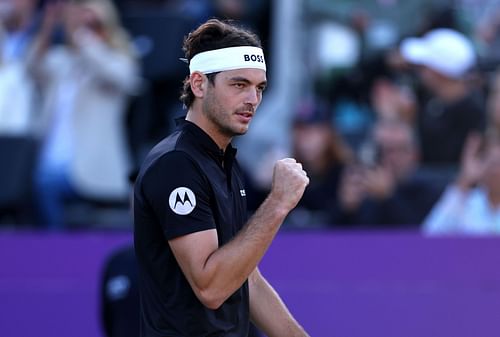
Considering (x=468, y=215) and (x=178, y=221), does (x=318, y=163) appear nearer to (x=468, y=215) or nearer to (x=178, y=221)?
(x=468, y=215)

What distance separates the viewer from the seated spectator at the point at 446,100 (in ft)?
27.1

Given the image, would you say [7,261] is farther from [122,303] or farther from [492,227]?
[492,227]

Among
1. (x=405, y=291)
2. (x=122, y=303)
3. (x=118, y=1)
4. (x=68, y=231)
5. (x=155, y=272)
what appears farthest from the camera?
(x=118, y=1)

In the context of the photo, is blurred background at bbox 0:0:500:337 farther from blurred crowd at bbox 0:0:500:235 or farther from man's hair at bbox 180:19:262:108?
man's hair at bbox 180:19:262:108

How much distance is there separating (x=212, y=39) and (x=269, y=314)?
3.42ft

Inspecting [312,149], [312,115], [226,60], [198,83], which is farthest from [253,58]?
[312,115]

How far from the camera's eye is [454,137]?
328 inches

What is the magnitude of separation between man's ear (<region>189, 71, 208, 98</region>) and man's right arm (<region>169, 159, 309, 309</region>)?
1.58ft

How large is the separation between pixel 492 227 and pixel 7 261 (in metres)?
3.16

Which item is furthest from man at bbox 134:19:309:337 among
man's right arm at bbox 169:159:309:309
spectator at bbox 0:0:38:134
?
spectator at bbox 0:0:38:134

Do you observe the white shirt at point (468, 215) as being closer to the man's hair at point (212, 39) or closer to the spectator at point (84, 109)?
the spectator at point (84, 109)

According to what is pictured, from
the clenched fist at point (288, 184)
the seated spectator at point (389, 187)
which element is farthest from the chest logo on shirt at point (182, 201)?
the seated spectator at point (389, 187)

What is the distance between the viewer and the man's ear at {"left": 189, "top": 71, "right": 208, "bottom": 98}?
4172mm

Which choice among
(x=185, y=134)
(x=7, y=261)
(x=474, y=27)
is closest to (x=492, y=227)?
(x=474, y=27)
